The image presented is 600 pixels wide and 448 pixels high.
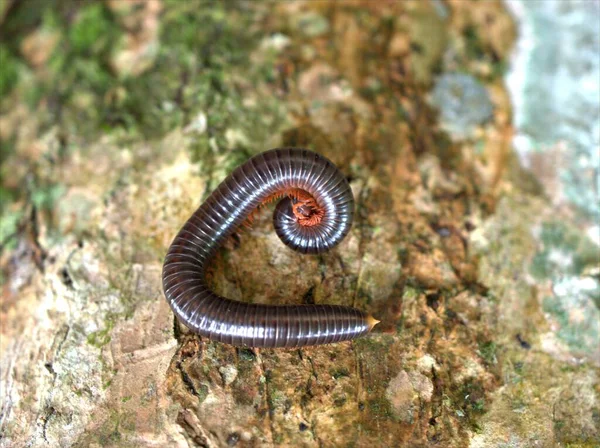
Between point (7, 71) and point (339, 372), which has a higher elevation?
point (7, 71)

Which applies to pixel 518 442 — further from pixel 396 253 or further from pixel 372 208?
pixel 372 208

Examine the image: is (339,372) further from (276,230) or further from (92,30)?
(92,30)

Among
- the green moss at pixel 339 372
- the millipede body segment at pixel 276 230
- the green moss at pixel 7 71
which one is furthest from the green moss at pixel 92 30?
the green moss at pixel 339 372

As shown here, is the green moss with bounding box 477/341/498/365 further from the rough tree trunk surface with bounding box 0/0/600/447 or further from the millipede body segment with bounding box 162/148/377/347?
the millipede body segment with bounding box 162/148/377/347

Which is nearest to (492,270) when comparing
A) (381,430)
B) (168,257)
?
(381,430)

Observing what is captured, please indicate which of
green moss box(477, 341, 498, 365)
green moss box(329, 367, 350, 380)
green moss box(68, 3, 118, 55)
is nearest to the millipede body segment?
green moss box(329, 367, 350, 380)

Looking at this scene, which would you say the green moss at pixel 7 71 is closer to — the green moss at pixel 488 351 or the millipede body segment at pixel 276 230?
the millipede body segment at pixel 276 230

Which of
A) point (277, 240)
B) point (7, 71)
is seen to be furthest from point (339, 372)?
point (7, 71)
